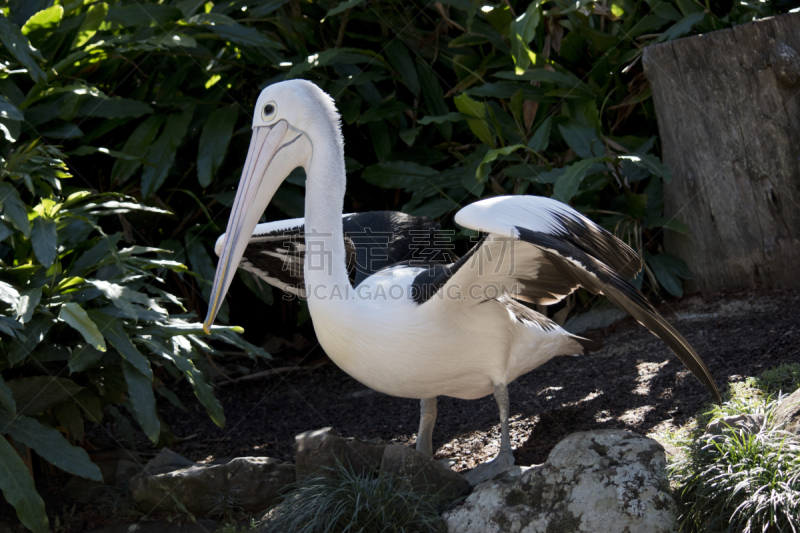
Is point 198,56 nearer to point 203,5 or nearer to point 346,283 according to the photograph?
point 203,5

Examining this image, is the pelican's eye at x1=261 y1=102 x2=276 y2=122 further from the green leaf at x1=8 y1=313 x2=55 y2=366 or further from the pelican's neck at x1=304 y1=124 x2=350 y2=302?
the green leaf at x1=8 y1=313 x2=55 y2=366

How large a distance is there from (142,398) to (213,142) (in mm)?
2310

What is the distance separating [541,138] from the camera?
4637 millimetres

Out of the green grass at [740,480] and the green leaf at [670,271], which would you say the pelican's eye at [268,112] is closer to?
the green grass at [740,480]

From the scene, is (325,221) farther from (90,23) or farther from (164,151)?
(90,23)

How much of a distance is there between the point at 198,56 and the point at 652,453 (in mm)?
4193

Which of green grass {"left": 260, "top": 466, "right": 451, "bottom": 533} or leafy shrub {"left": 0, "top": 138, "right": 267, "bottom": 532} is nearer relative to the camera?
green grass {"left": 260, "top": 466, "right": 451, "bottom": 533}

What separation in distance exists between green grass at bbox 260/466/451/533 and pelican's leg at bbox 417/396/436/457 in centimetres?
63

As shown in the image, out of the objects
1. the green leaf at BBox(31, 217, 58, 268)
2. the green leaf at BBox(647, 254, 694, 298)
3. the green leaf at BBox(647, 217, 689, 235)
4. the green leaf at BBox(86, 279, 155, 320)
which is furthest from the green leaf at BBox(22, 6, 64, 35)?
the green leaf at BBox(647, 254, 694, 298)

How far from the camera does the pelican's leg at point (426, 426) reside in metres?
3.34

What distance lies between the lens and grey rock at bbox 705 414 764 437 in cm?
239

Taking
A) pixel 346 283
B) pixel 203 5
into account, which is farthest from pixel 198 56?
pixel 346 283

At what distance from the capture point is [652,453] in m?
2.48

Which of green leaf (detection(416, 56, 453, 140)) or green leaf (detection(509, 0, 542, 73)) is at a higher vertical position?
green leaf (detection(509, 0, 542, 73))
